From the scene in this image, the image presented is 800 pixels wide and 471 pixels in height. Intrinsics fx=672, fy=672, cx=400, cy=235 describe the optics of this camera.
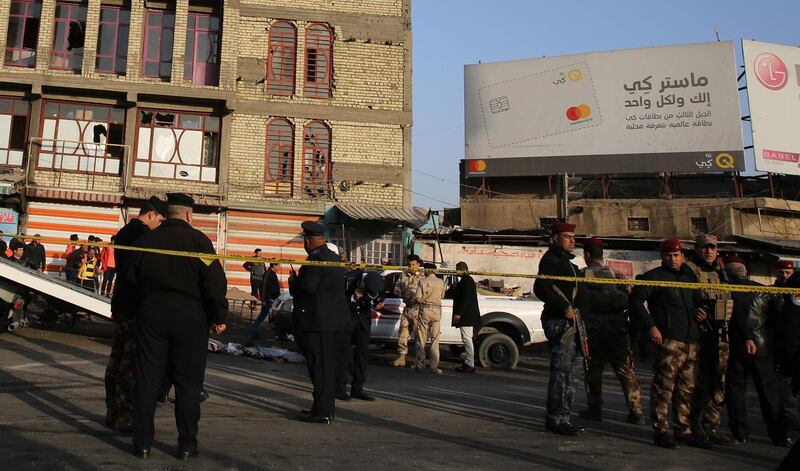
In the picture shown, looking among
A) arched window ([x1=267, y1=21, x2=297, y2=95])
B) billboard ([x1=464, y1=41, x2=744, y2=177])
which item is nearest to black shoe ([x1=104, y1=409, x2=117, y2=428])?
arched window ([x1=267, y1=21, x2=297, y2=95])

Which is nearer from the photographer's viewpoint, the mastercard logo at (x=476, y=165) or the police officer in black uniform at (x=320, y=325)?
the police officer in black uniform at (x=320, y=325)

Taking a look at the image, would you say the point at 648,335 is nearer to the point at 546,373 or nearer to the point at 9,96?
the point at 546,373

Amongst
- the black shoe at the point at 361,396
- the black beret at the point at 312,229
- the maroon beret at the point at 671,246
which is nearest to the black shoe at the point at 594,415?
the maroon beret at the point at 671,246

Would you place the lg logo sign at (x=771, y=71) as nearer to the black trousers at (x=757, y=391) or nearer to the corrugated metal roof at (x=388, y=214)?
the corrugated metal roof at (x=388, y=214)

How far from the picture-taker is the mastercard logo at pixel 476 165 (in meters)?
28.1

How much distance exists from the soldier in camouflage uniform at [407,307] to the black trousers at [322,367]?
500 centimetres

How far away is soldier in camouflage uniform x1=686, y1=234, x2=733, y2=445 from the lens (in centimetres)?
581

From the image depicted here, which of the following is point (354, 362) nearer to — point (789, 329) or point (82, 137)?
point (789, 329)

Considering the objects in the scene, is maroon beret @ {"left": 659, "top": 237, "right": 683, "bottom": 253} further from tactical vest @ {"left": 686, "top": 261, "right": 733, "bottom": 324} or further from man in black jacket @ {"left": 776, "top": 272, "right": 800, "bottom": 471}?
man in black jacket @ {"left": 776, "top": 272, "right": 800, "bottom": 471}

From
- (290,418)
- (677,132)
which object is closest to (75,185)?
(290,418)

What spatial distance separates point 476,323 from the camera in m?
11.0

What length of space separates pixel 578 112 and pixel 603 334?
21.5 metres

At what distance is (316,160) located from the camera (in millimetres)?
20578

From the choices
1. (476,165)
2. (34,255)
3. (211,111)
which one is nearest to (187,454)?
(34,255)
